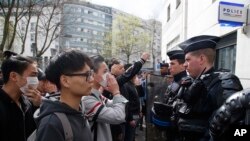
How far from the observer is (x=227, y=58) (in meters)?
7.95

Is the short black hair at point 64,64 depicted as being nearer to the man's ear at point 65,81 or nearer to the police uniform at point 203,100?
the man's ear at point 65,81

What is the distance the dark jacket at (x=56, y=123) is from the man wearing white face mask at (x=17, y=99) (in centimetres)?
83

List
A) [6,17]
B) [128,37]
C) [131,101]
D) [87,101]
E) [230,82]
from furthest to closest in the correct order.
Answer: [128,37], [6,17], [131,101], [87,101], [230,82]

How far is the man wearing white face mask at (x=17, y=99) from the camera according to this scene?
253 centimetres

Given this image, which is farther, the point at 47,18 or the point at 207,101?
the point at 47,18

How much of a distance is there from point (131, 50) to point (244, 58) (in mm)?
39209

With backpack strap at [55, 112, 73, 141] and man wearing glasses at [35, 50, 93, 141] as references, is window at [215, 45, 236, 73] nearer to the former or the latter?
man wearing glasses at [35, 50, 93, 141]

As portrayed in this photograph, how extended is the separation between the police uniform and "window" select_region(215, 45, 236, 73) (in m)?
4.98

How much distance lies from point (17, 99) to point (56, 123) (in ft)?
3.87

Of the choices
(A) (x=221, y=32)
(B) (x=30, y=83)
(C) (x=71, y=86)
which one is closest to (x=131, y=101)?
(B) (x=30, y=83)

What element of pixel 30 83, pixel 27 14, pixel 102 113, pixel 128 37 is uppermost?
pixel 128 37

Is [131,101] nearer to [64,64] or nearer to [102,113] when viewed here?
[102,113]

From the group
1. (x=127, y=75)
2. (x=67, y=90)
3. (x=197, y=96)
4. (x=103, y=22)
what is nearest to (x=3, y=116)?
(x=67, y=90)

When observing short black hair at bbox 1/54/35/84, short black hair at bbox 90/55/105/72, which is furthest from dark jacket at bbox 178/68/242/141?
short black hair at bbox 1/54/35/84
